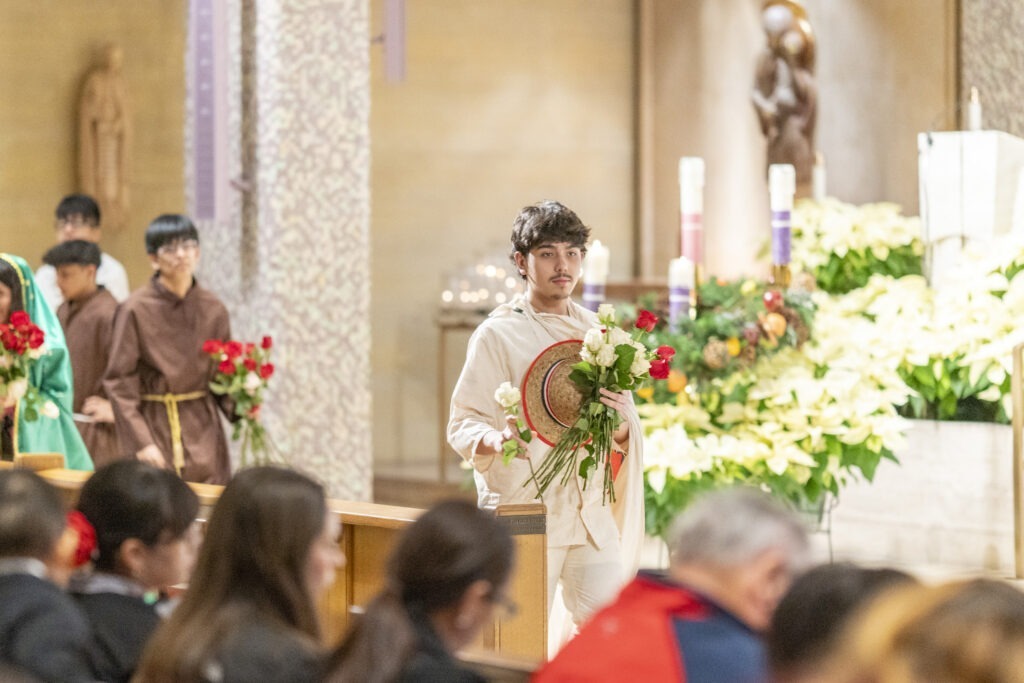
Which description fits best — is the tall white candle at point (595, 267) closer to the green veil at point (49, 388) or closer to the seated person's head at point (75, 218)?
the green veil at point (49, 388)

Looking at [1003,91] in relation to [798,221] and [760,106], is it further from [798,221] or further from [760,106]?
[798,221]

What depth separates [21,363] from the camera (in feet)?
20.3

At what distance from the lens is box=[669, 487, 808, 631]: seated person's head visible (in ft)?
8.14

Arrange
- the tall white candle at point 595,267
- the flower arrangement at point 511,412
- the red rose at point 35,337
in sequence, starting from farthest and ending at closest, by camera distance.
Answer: the tall white candle at point 595,267, the red rose at point 35,337, the flower arrangement at point 511,412

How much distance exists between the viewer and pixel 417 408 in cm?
1238

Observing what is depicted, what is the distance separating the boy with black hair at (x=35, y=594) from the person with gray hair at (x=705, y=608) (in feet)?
3.02

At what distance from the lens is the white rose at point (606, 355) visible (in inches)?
180

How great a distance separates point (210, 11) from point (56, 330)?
8.37 ft

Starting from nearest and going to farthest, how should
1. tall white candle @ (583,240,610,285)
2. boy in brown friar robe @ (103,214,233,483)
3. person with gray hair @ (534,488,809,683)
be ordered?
person with gray hair @ (534,488,809,683) < tall white candle @ (583,240,610,285) < boy in brown friar robe @ (103,214,233,483)

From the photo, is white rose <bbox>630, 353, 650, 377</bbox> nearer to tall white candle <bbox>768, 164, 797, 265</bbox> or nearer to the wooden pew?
the wooden pew

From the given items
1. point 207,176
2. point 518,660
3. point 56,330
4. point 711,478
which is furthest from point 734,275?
point 518,660

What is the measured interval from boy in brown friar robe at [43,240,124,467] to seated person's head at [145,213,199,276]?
0.46 metres

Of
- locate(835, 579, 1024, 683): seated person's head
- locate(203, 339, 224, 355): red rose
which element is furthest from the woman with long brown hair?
locate(203, 339, 224, 355): red rose

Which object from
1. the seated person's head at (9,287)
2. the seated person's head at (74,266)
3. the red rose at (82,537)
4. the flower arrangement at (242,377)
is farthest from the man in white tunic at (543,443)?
the seated person's head at (74,266)
